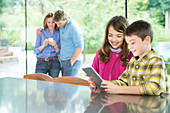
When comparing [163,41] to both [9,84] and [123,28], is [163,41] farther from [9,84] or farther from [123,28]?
[9,84]

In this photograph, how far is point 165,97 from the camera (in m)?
1.58

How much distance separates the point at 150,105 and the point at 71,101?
0.47 meters

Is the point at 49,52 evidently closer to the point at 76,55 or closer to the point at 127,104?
the point at 76,55

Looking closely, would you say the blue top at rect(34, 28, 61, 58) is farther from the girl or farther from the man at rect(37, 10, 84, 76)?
the girl

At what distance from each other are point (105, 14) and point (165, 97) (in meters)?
3.16

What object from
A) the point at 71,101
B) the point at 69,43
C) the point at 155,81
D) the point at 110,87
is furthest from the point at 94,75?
the point at 69,43

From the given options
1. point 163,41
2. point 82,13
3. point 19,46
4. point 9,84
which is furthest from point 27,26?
point 9,84

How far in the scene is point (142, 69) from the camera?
1.65 meters

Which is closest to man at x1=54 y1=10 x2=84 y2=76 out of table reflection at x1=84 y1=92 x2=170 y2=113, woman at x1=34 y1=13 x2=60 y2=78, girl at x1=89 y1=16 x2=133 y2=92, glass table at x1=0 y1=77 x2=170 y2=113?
woman at x1=34 y1=13 x2=60 y2=78

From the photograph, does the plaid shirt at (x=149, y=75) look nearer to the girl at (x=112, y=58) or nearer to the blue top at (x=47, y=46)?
the girl at (x=112, y=58)

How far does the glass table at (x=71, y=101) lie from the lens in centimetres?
136

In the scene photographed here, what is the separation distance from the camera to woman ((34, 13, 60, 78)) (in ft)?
12.0

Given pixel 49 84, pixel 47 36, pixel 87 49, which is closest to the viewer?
pixel 49 84

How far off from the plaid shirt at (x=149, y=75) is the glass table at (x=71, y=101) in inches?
2.3
